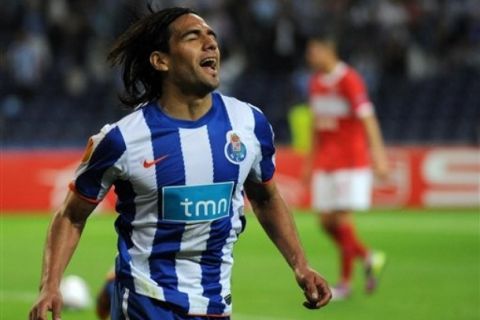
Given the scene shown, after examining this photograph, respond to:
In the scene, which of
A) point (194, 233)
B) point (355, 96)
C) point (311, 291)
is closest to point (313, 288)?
point (311, 291)

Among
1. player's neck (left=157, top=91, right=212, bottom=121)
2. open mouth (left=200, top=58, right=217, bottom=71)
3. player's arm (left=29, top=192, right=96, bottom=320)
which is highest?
open mouth (left=200, top=58, right=217, bottom=71)

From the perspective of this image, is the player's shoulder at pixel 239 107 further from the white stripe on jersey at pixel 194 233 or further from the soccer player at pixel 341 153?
the soccer player at pixel 341 153

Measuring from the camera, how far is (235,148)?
5012 mm

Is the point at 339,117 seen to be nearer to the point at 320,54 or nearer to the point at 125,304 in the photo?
the point at 320,54

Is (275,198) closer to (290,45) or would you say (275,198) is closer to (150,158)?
(150,158)

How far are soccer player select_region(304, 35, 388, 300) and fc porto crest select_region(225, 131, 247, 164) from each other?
5.99 meters

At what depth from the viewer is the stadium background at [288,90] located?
1912cm

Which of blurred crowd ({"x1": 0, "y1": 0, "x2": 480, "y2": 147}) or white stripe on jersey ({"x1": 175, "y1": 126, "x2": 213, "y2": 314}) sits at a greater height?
blurred crowd ({"x1": 0, "y1": 0, "x2": 480, "y2": 147})

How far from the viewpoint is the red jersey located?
36.7 ft

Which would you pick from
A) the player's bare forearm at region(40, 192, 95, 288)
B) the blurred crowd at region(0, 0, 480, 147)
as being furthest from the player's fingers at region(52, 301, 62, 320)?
the blurred crowd at region(0, 0, 480, 147)

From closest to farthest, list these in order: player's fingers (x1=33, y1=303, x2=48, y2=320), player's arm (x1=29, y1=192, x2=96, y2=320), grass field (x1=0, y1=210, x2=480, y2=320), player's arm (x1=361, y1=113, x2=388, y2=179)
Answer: player's fingers (x1=33, y1=303, x2=48, y2=320) → player's arm (x1=29, y1=192, x2=96, y2=320) → grass field (x1=0, y1=210, x2=480, y2=320) → player's arm (x1=361, y1=113, x2=388, y2=179)

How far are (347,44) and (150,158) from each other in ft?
60.7

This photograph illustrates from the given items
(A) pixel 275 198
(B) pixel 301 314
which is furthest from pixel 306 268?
(B) pixel 301 314

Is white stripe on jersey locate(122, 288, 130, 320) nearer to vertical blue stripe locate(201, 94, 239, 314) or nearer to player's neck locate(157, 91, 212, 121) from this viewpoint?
vertical blue stripe locate(201, 94, 239, 314)
